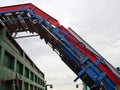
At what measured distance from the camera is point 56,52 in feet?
27.8

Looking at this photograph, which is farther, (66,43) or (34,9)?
(34,9)

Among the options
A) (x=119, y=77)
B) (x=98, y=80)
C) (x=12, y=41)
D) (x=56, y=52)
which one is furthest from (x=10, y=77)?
(x=56, y=52)

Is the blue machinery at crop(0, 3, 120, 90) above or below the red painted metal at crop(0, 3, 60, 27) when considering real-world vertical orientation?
below

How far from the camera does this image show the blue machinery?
673 centimetres

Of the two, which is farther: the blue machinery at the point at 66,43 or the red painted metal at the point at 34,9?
the red painted metal at the point at 34,9

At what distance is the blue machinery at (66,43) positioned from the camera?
673cm

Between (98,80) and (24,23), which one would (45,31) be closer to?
(24,23)

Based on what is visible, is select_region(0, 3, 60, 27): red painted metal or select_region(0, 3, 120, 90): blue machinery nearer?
select_region(0, 3, 120, 90): blue machinery

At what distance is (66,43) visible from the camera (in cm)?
723

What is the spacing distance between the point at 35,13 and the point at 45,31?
0.83 metres

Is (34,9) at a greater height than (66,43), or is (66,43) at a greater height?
(34,9)

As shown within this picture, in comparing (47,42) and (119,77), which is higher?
(47,42)

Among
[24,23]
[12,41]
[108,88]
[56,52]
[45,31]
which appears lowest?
[108,88]

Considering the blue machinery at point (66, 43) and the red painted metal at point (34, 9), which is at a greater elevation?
the red painted metal at point (34, 9)
